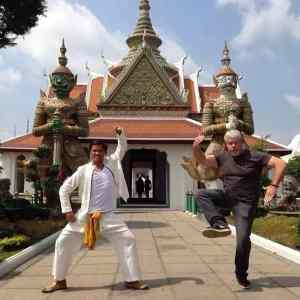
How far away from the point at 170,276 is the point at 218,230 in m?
1.26

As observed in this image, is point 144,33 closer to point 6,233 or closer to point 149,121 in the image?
point 149,121

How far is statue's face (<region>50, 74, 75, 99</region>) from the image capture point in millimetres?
12453

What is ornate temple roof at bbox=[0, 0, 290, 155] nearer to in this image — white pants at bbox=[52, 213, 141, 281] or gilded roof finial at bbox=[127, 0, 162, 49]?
gilded roof finial at bbox=[127, 0, 162, 49]

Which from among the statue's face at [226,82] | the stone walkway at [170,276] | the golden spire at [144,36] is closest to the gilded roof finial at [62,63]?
the statue's face at [226,82]

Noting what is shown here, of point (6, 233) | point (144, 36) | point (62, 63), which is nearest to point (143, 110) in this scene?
point (144, 36)

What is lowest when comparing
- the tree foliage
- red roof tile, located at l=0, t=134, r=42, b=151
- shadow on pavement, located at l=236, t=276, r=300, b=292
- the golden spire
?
shadow on pavement, located at l=236, t=276, r=300, b=292

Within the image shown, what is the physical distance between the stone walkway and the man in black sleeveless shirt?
0.42 m

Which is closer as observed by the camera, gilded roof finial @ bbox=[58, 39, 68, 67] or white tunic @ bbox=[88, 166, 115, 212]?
white tunic @ bbox=[88, 166, 115, 212]

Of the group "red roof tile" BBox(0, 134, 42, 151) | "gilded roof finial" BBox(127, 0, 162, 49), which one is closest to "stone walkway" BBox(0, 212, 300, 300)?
"red roof tile" BBox(0, 134, 42, 151)

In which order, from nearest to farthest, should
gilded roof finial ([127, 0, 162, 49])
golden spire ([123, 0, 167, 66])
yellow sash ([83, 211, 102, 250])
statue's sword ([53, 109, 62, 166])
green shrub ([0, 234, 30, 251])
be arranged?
yellow sash ([83, 211, 102, 250])
green shrub ([0, 234, 30, 251])
statue's sword ([53, 109, 62, 166])
golden spire ([123, 0, 167, 66])
gilded roof finial ([127, 0, 162, 49])

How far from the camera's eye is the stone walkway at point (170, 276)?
181 inches

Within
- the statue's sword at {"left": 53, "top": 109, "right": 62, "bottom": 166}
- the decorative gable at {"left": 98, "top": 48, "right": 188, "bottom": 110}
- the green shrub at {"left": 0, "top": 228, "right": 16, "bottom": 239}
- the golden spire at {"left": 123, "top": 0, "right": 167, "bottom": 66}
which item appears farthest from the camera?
the golden spire at {"left": 123, "top": 0, "right": 167, "bottom": 66}

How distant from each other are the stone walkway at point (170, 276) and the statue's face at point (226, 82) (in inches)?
214

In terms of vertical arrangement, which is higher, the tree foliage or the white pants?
the tree foliage
